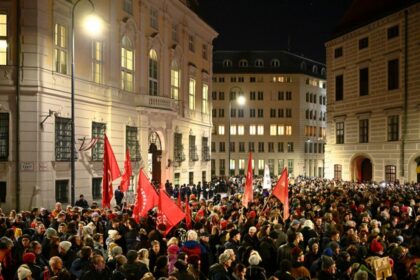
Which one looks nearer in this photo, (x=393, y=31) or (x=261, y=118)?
(x=393, y=31)

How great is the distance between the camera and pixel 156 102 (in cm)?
3681

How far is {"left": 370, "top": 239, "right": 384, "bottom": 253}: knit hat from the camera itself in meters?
11.5

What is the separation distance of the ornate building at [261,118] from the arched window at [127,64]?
55.6 meters

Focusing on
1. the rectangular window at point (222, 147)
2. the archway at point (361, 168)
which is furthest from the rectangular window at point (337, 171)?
the rectangular window at point (222, 147)

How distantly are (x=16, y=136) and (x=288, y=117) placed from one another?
7020cm

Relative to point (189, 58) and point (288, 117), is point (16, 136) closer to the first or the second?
point (189, 58)

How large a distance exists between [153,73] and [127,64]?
4309 mm

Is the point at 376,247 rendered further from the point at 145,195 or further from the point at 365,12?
the point at 365,12

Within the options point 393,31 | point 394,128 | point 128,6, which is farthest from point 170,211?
point 393,31

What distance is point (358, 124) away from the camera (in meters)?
44.9

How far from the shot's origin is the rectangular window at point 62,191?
2623cm

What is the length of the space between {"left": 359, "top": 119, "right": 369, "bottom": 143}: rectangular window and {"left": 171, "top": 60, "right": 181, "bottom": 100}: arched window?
616 inches

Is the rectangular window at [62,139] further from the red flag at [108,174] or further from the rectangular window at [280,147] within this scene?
the rectangular window at [280,147]

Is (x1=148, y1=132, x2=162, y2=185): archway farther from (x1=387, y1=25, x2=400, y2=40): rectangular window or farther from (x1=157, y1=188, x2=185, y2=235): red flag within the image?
(x1=157, y1=188, x2=185, y2=235): red flag
